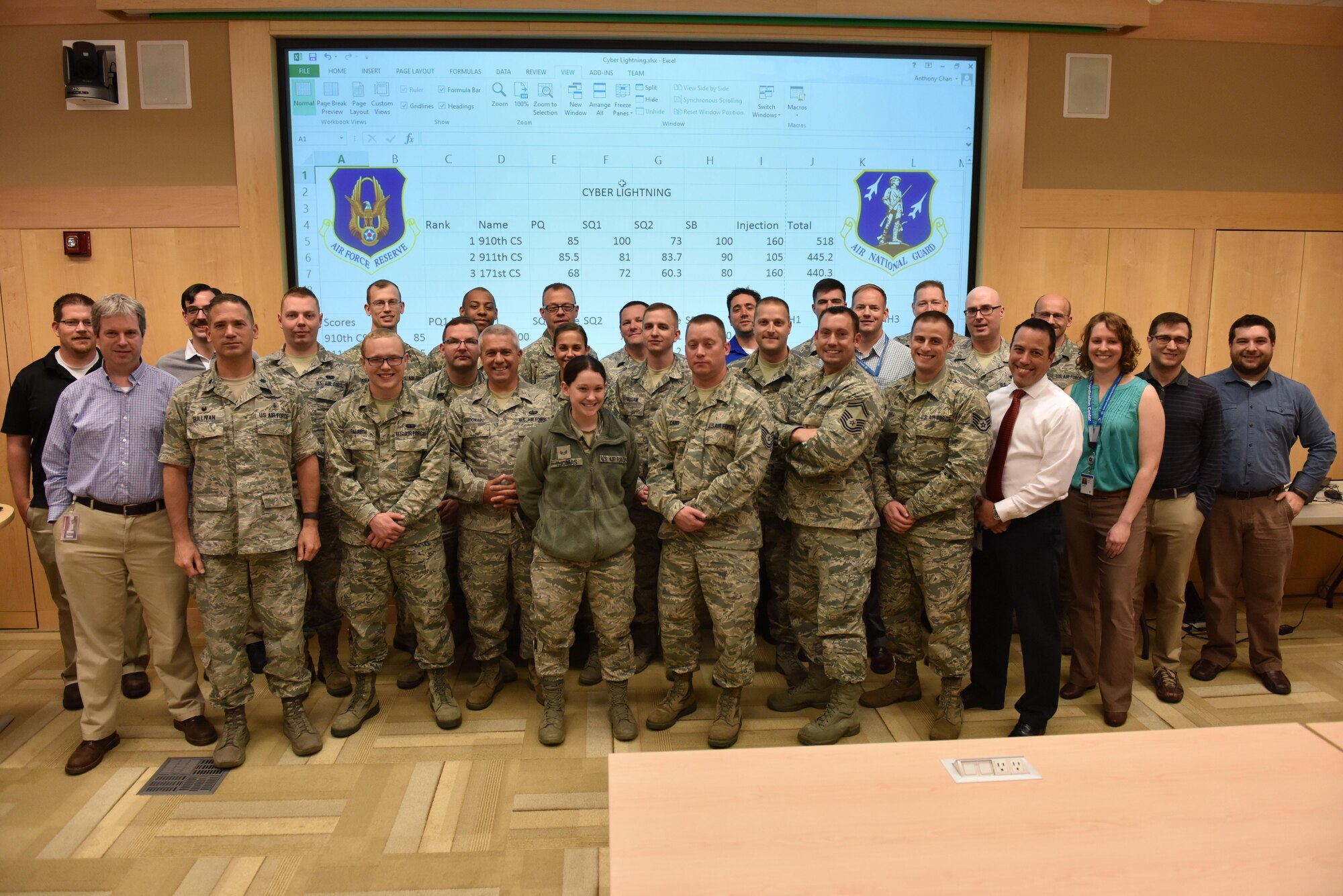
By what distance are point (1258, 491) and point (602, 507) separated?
119 inches

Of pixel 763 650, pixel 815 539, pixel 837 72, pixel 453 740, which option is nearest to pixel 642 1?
pixel 837 72

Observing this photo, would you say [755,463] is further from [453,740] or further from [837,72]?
[837,72]

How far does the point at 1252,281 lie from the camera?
4.80m

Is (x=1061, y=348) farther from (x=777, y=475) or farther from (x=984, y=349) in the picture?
(x=777, y=475)

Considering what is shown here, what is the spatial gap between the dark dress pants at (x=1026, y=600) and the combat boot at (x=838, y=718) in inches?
24.6

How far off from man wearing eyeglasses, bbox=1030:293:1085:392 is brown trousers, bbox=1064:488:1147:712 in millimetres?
690

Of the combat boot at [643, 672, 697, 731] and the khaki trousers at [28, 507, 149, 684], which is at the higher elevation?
the khaki trousers at [28, 507, 149, 684]

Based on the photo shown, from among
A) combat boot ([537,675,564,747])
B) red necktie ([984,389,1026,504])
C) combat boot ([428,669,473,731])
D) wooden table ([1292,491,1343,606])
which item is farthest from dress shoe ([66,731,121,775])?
wooden table ([1292,491,1343,606])

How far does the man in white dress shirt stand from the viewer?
297 cm

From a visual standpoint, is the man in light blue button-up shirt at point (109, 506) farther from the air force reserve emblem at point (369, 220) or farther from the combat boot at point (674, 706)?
the combat boot at point (674, 706)

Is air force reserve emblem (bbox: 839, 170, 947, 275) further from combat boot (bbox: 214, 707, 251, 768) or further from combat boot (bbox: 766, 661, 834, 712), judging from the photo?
combat boot (bbox: 214, 707, 251, 768)

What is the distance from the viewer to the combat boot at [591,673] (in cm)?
377

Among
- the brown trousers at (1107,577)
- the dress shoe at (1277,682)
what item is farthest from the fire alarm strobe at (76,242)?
the dress shoe at (1277,682)

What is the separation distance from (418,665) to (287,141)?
2860 millimetres
